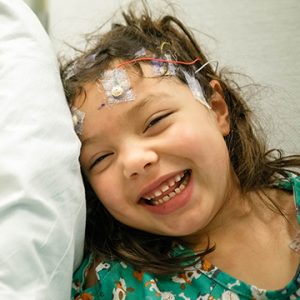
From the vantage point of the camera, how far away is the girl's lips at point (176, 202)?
91 cm

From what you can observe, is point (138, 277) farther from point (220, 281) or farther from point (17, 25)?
point (17, 25)

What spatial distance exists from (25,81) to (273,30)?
30.9 inches

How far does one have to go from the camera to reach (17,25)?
3.11 ft

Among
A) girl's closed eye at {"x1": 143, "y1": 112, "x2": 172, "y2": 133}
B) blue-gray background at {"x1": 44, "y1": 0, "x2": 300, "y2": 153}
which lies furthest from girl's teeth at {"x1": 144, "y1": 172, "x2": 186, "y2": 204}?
blue-gray background at {"x1": 44, "y1": 0, "x2": 300, "y2": 153}

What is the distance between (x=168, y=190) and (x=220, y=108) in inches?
10.8

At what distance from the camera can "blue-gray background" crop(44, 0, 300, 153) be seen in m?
1.28

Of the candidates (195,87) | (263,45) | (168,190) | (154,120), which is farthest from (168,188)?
(263,45)

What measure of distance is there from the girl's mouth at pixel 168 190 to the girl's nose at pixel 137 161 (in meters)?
0.06

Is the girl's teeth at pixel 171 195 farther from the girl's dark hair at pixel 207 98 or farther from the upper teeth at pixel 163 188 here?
the girl's dark hair at pixel 207 98

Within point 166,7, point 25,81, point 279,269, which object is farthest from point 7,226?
point 166,7

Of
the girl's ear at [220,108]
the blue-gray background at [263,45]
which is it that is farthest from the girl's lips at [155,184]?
the blue-gray background at [263,45]

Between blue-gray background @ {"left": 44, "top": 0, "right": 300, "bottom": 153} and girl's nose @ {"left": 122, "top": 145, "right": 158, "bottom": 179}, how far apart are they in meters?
0.51

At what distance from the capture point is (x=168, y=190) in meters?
0.92

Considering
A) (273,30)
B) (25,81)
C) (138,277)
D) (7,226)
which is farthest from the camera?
(273,30)
